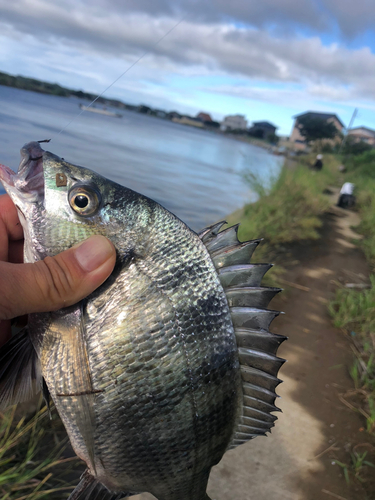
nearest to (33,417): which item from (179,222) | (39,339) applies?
(39,339)

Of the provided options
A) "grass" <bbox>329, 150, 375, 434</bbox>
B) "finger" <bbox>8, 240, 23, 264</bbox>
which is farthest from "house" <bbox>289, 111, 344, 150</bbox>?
"finger" <bbox>8, 240, 23, 264</bbox>

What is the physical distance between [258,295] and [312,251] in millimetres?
6662

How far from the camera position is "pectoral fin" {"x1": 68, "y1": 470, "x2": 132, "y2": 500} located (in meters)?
1.30

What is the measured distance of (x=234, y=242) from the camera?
1.35m

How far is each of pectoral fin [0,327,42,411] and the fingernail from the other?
448mm

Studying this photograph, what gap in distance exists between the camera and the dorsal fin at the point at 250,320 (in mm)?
1280

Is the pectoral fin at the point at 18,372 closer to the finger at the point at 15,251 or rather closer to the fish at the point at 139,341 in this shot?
the fish at the point at 139,341

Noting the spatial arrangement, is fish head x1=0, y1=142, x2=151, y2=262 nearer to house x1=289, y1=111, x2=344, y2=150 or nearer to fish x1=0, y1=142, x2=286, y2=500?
fish x1=0, y1=142, x2=286, y2=500

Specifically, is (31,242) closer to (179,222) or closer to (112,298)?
(112,298)

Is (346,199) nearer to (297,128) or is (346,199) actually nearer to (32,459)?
(297,128)

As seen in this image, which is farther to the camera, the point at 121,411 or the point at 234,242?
the point at 234,242

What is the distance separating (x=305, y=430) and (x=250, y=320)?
256cm

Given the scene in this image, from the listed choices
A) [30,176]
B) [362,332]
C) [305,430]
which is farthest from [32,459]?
[362,332]

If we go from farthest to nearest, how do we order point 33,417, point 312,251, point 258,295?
1. point 312,251
2. point 33,417
3. point 258,295
